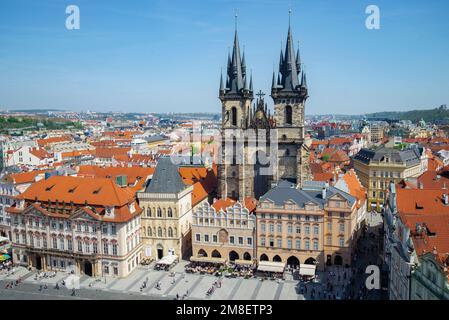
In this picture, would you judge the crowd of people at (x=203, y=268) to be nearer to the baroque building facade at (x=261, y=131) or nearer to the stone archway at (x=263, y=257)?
the stone archway at (x=263, y=257)

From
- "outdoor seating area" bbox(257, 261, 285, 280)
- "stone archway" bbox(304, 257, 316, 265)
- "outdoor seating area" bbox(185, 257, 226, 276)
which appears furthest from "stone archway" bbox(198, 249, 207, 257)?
"stone archway" bbox(304, 257, 316, 265)

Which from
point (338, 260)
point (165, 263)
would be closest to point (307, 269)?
point (338, 260)

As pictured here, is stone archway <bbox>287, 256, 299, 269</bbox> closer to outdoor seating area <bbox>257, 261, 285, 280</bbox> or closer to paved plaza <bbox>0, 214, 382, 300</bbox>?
outdoor seating area <bbox>257, 261, 285, 280</bbox>

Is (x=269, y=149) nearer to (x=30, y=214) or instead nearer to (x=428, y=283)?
(x=30, y=214)

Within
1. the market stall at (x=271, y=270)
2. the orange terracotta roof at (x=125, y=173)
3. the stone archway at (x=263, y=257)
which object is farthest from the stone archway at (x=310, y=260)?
the orange terracotta roof at (x=125, y=173)

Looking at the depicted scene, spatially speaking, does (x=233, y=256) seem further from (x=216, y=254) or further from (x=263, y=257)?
(x=263, y=257)
